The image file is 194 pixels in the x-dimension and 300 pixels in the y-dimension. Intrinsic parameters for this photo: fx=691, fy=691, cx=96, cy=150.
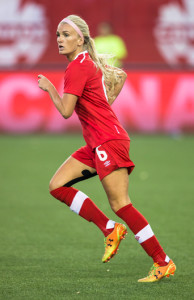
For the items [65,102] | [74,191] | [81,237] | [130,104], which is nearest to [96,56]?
→ [65,102]

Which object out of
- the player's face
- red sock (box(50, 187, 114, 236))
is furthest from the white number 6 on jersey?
the player's face

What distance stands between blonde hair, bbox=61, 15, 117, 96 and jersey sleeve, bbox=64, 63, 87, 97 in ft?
0.78

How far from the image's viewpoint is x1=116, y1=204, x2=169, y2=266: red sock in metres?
4.91

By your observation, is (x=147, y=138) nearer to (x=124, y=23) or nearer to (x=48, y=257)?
(x=124, y=23)

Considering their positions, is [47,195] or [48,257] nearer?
[48,257]

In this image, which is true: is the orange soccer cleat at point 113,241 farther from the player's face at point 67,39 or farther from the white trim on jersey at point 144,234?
the player's face at point 67,39

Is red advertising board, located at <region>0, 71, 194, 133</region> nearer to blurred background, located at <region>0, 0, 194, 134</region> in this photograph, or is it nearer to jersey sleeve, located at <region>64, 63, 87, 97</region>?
blurred background, located at <region>0, 0, 194, 134</region>

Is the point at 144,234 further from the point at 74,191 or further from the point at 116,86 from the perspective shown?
the point at 116,86

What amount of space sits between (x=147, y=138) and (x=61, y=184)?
31.5 feet

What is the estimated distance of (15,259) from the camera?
5.53 m

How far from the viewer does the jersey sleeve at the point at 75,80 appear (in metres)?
4.83

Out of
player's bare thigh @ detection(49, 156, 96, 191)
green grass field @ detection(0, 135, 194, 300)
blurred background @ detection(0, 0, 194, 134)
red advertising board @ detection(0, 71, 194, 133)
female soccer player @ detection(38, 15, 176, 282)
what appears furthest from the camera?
blurred background @ detection(0, 0, 194, 134)

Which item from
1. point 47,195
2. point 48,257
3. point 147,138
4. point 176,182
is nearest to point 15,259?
point 48,257

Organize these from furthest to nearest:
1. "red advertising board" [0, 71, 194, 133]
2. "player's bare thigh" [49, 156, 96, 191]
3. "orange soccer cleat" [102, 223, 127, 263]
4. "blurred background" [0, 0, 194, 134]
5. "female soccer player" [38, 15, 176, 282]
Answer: "blurred background" [0, 0, 194, 134], "red advertising board" [0, 71, 194, 133], "player's bare thigh" [49, 156, 96, 191], "orange soccer cleat" [102, 223, 127, 263], "female soccer player" [38, 15, 176, 282]
